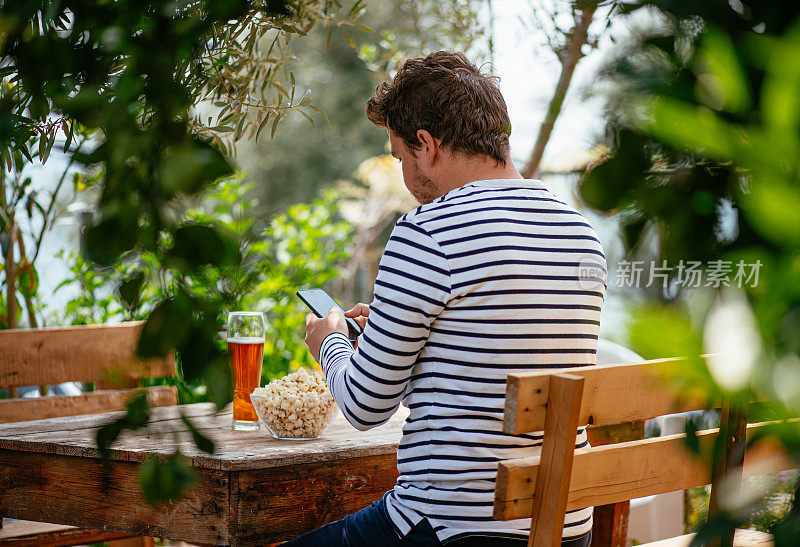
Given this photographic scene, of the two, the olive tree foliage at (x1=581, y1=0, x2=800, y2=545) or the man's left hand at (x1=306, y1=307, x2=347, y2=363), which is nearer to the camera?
the olive tree foliage at (x1=581, y1=0, x2=800, y2=545)

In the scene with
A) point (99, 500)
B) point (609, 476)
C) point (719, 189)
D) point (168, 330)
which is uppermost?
point (719, 189)

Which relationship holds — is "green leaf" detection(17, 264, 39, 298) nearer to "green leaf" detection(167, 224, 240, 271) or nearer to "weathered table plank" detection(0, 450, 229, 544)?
"weathered table plank" detection(0, 450, 229, 544)

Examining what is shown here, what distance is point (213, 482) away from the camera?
4.58 ft

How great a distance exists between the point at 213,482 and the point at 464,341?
0.50 meters

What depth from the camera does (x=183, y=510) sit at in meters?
1.42

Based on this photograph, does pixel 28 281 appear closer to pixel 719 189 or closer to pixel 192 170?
pixel 192 170

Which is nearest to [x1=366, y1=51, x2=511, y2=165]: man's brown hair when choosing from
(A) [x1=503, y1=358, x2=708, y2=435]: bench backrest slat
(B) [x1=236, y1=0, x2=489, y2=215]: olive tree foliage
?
(A) [x1=503, y1=358, x2=708, y2=435]: bench backrest slat

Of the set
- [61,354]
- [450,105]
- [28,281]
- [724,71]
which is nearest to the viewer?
[724,71]

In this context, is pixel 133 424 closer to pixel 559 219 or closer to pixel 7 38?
pixel 7 38

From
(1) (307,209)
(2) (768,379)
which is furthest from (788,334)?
(1) (307,209)

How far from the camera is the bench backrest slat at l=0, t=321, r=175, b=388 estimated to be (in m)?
2.28

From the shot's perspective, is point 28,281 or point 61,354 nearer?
point 61,354

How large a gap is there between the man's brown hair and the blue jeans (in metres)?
0.67

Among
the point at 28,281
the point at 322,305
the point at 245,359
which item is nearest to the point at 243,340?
the point at 245,359
